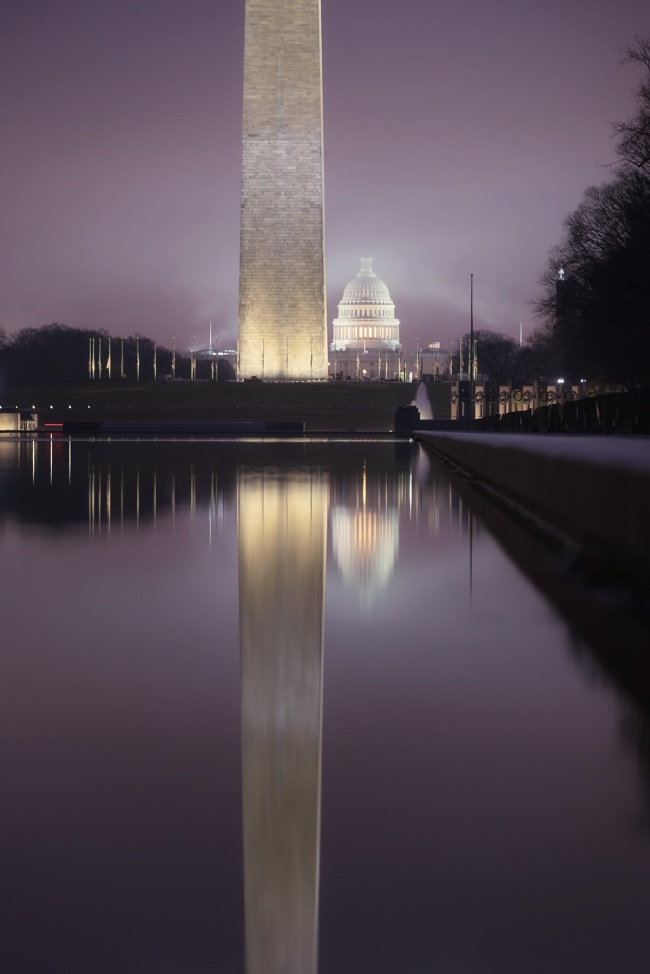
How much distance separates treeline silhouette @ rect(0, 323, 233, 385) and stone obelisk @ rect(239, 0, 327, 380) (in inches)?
1142

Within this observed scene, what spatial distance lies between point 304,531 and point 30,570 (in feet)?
8.14

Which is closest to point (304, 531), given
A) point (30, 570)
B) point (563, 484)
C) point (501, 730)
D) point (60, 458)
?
point (563, 484)

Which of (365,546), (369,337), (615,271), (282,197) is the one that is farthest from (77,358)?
(365,546)

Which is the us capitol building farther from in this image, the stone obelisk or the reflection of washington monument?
the reflection of washington monument

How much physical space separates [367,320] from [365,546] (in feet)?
487

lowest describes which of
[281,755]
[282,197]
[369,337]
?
[281,755]

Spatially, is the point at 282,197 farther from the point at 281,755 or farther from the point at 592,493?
the point at 281,755

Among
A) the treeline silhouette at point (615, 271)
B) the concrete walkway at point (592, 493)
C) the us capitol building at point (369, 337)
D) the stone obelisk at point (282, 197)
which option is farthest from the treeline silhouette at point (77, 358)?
the concrete walkway at point (592, 493)

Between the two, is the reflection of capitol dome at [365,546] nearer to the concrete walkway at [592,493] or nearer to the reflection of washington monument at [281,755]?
the reflection of washington monument at [281,755]

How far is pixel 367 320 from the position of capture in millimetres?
155500

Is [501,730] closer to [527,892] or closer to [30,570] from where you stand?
[527,892]

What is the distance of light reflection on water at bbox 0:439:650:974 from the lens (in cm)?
189

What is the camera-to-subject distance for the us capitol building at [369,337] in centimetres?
14888

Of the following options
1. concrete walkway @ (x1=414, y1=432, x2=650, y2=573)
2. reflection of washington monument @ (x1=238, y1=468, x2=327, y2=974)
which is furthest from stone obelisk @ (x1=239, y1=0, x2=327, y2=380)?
reflection of washington monument @ (x1=238, y1=468, x2=327, y2=974)
